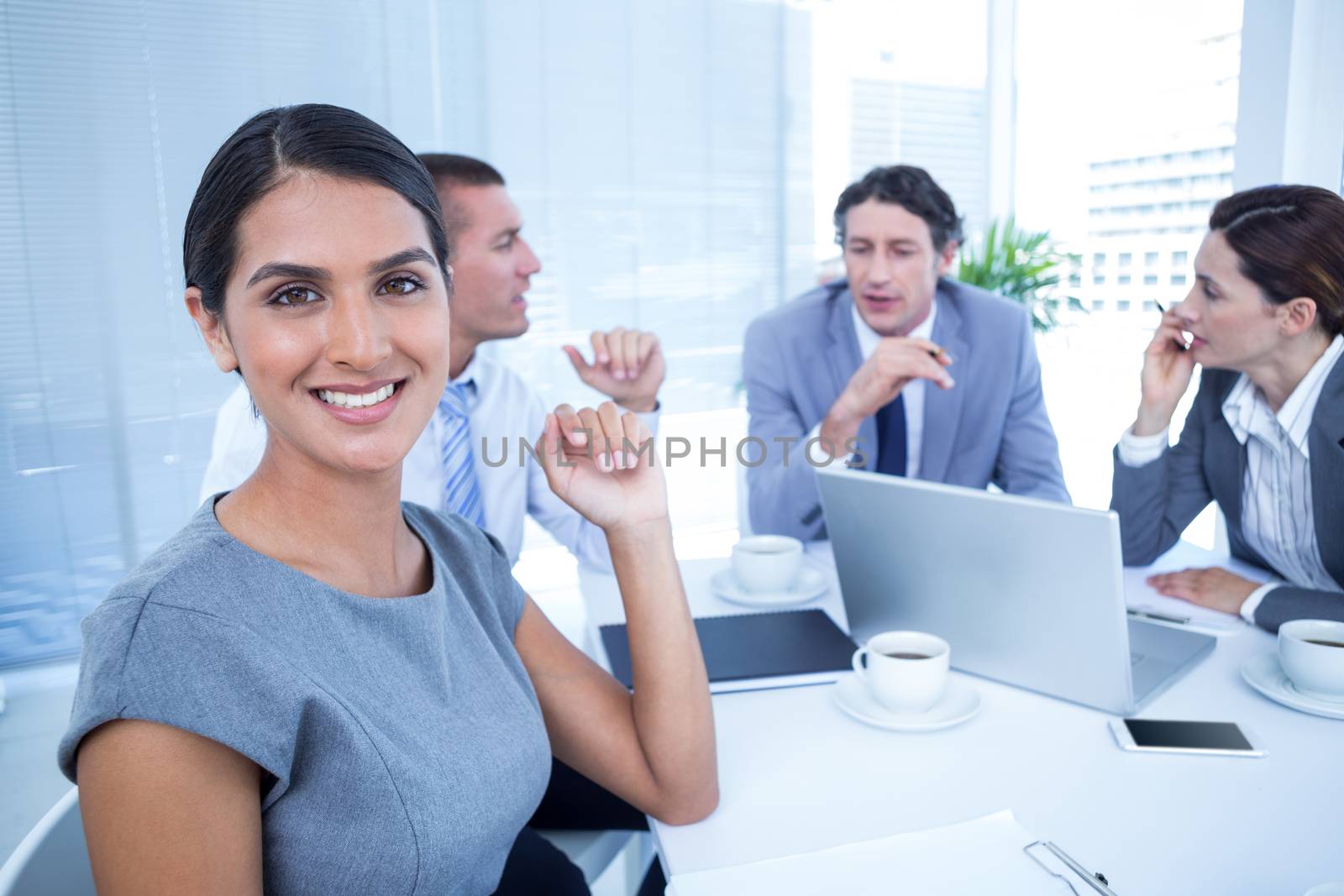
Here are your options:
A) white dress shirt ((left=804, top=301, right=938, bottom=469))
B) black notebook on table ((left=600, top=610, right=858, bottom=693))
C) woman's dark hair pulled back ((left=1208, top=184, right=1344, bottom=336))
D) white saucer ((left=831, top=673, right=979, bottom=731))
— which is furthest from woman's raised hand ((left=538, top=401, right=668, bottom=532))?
woman's dark hair pulled back ((left=1208, top=184, right=1344, bottom=336))

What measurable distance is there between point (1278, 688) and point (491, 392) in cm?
159

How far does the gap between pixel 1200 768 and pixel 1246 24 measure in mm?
2723

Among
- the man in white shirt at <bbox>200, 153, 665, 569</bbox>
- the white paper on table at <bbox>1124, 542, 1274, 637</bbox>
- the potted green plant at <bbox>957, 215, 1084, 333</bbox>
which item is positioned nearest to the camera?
the white paper on table at <bbox>1124, 542, 1274, 637</bbox>

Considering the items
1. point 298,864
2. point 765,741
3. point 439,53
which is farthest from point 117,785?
point 439,53

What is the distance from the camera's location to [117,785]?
2.41ft

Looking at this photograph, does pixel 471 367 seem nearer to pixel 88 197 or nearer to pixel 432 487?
pixel 432 487

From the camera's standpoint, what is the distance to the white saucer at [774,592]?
1.62 metres

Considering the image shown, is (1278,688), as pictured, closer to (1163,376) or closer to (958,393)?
(1163,376)

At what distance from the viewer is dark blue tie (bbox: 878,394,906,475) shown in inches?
93.7

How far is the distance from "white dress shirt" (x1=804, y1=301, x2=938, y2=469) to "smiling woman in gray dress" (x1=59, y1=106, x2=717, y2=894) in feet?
4.84

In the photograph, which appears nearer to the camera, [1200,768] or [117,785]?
[117,785]

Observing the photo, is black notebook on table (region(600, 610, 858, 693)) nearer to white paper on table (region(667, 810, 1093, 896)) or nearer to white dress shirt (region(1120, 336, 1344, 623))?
white paper on table (region(667, 810, 1093, 896))

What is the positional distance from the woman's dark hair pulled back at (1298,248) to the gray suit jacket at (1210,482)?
0.61 ft

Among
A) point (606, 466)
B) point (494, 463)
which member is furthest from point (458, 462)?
point (606, 466)
